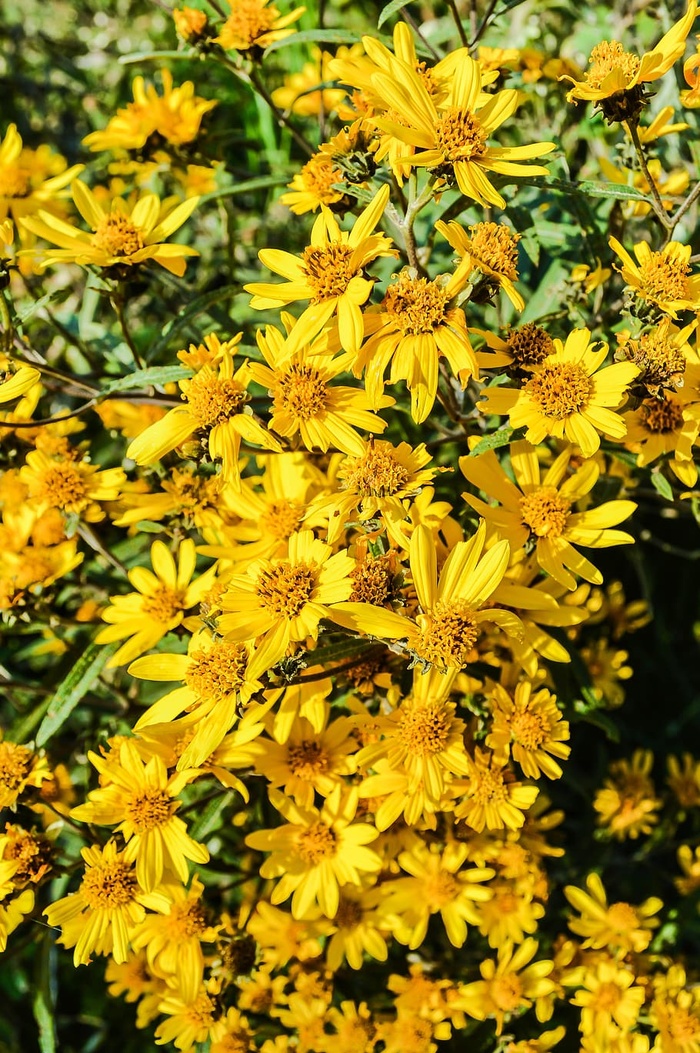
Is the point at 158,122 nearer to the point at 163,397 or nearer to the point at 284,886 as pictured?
the point at 163,397

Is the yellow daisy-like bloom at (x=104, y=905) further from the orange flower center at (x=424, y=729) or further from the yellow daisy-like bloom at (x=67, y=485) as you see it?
the yellow daisy-like bloom at (x=67, y=485)

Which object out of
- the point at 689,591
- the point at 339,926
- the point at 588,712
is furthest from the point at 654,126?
the point at 339,926

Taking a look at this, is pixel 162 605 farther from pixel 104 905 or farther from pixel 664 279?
pixel 664 279

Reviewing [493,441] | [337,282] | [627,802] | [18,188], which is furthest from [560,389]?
[18,188]

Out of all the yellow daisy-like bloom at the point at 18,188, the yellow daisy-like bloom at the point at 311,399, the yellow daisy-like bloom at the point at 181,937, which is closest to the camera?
the yellow daisy-like bloom at the point at 311,399

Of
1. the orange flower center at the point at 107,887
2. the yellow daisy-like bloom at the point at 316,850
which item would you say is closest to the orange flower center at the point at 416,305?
the yellow daisy-like bloom at the point at 316,850

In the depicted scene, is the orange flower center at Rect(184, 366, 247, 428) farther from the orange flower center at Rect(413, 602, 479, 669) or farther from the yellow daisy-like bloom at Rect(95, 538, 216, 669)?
the orange flower center at Rect(413, 602, 479, 669)
